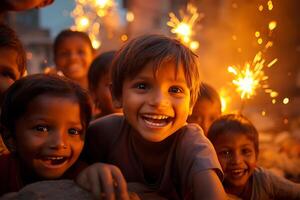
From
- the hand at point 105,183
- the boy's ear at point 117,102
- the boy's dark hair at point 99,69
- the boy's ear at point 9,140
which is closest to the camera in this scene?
the hand at point 105,183

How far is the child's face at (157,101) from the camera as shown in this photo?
2.32 m

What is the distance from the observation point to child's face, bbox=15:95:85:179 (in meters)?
2.29

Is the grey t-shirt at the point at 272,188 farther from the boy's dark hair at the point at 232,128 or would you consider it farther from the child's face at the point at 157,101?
the child's face at the point at 157,101

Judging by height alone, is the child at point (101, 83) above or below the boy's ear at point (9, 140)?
above

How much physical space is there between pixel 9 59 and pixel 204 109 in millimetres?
1526

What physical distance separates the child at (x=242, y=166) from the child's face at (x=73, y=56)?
2540mm

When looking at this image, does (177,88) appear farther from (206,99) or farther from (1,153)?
(206,99)

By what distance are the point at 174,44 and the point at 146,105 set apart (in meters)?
0.36

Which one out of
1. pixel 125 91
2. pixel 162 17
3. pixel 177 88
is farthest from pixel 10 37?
pixel 162 17

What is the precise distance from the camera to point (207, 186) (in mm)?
2199

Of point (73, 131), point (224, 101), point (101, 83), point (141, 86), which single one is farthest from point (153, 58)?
point (224, 101)

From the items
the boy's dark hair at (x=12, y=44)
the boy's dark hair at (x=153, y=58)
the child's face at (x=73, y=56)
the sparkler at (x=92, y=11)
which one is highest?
the sparkler at (x=92, y=11)

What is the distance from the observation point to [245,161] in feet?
10.00

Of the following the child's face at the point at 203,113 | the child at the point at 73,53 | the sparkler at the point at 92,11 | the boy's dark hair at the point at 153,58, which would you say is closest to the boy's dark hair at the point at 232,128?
the child's face at the point at 203,113
